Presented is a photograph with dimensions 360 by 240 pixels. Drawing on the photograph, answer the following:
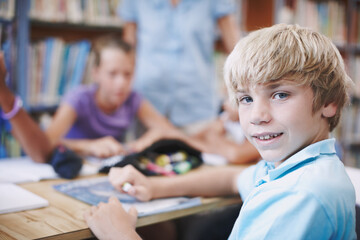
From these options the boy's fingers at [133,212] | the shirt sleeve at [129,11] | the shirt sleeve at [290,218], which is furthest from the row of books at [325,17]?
the shirt sleeve at [290,218]

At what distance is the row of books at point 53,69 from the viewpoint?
202 centimetres

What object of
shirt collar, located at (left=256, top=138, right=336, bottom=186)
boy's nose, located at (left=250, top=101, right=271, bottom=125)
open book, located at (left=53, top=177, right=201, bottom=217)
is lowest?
open book, located at (left=53, top=177, right=201, bottom=217)

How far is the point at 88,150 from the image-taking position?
1449 mm

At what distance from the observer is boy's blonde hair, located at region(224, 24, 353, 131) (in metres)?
0.69

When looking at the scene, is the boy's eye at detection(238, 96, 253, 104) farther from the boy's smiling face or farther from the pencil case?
the pencil case

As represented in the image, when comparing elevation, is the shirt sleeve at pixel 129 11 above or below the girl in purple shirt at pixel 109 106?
above

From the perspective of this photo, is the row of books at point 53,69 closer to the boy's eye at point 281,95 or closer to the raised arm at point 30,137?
the raised arm at point 30,137

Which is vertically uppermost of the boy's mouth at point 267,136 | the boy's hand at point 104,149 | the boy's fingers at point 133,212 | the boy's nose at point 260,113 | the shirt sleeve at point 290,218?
the boy's nose at point 260,113

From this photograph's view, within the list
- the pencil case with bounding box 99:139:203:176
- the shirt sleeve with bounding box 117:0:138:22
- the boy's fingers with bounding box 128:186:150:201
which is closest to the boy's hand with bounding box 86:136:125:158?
the pencil case with bounding box 99:139:203:176

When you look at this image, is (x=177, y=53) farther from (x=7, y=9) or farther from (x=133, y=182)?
(x=133, y=182)

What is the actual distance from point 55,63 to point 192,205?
1433 millimetres

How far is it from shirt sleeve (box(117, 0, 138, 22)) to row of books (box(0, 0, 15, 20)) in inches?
21.4

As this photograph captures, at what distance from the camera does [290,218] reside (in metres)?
0.58

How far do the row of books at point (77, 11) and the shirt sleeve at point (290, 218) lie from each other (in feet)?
5.80
